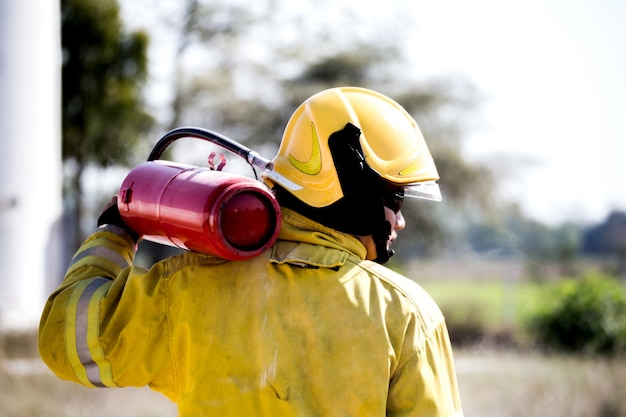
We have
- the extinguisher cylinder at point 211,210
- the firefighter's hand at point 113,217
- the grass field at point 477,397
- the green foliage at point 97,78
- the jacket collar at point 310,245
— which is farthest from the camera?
the green foliage at point 97,78

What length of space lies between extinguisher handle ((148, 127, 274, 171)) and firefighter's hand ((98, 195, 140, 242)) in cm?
17

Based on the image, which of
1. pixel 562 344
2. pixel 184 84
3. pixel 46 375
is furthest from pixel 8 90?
pixel 184 84

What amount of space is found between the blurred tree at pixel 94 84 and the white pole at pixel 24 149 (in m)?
5.80

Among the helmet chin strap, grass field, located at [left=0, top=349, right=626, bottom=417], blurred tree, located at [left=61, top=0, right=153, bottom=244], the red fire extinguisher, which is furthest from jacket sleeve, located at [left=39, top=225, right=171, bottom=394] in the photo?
blurred tree, located at [left=61, top=0, right=153, bottom=244]

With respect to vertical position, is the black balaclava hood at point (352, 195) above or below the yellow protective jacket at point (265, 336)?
above

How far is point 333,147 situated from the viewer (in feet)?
7.11

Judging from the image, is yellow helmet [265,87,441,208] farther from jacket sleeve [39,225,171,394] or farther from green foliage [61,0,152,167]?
green foliage [61,0,152,167]

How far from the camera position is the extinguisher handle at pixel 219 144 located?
2.18 meters

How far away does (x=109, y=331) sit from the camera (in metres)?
2.03

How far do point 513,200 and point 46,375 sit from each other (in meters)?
15.8

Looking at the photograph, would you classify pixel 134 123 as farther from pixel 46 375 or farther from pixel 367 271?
pixel 367 271

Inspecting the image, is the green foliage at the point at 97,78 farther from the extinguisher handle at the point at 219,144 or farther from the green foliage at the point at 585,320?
the extinguisher handle at the point at 219,144

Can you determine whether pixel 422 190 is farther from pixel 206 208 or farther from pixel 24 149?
pixel 24 149

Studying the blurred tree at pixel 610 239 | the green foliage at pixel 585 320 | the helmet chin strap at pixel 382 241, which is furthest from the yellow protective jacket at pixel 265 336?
the blurred tree at pixel 610 239
